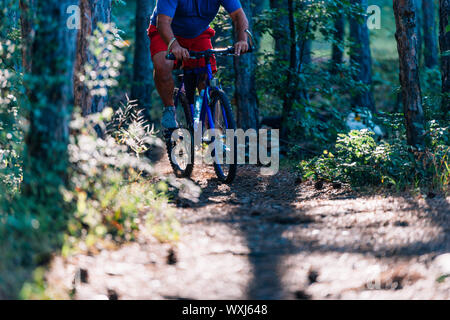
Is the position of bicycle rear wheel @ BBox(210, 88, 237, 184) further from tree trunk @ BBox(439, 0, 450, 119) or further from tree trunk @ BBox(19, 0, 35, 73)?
tree trunk @ BBox(439, 0, 450, 119)

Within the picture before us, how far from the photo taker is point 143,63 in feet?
34.8

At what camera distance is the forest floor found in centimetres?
287

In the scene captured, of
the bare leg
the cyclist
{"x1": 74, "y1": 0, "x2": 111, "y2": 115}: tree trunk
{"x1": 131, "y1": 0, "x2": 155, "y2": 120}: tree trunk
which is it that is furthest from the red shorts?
{"x1": 131, "y1": 0, "x2": 155, "y2": 120}: tree trunk

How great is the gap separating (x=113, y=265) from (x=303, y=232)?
1.49 meters

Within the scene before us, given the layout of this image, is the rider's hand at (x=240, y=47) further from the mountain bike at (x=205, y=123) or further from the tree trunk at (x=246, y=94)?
the tree trunk at (x=246, y=94)

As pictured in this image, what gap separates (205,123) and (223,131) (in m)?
0.31

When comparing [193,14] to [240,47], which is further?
[193,14]

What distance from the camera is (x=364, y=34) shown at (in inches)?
524

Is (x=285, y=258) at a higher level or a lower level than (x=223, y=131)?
lower

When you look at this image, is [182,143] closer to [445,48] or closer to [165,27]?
[165,27]

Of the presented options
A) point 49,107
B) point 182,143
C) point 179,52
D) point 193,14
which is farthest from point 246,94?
point 49,107

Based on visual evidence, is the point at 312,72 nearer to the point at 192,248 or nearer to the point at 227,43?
the point at 227,43

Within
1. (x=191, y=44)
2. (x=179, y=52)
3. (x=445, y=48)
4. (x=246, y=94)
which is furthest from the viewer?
(x=246, y=94)
